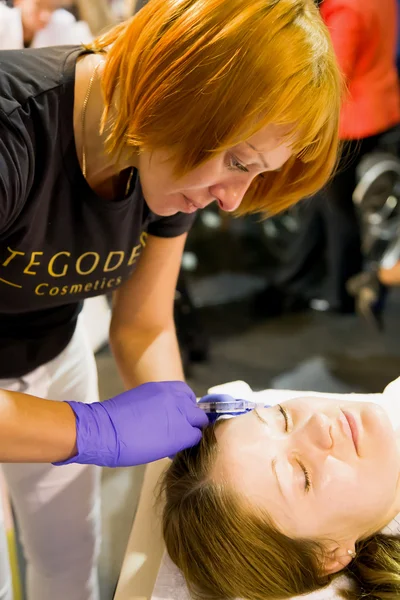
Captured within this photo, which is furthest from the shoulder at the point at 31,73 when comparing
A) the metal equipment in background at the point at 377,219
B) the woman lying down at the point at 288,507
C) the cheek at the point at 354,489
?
the metal equipment in background at the point at 377,219

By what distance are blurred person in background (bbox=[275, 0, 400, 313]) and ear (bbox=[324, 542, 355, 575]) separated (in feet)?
2.95

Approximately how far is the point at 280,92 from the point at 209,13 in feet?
0.45

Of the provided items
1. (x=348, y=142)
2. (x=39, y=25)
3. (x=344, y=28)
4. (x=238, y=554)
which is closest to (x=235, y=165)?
(x=238, y=554)

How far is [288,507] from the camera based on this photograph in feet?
3.75

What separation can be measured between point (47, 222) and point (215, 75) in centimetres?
38

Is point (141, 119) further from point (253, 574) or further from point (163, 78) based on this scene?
point (253, 574)

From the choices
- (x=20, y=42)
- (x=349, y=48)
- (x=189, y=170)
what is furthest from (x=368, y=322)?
(x=189, y=170)

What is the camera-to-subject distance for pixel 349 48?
6.79ft

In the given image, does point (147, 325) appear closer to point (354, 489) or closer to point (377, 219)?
point (354, 489)

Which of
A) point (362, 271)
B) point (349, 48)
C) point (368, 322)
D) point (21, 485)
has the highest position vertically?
point (349, 48)

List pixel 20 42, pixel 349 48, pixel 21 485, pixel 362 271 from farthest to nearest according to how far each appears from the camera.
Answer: pixel 362 271, pixel 349 48, pixel 20 42, pixel 21 485

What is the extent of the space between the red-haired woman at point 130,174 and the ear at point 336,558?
0.33 meters

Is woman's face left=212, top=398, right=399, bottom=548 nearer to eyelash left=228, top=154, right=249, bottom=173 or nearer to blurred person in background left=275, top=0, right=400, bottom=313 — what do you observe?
eyelash left=228, top=154, right=249, bottom=173

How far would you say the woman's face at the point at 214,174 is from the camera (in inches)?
35.9
